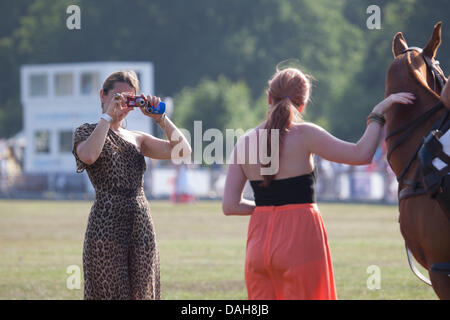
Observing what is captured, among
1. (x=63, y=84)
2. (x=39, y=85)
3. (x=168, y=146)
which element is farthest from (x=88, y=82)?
(x=168, y=146)

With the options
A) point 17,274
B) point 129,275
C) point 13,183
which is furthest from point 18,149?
point 129,275

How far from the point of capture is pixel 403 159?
5.87 metres

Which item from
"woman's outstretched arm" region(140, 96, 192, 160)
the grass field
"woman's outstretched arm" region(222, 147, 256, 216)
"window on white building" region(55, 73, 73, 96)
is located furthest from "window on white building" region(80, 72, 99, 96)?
"woman's outstretched arm" region(222, 147, 256, 216)

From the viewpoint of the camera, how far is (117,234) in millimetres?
6133

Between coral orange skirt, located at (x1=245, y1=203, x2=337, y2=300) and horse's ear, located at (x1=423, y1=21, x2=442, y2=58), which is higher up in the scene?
horse's ear, located at (x1=423, y1=21, x2=442, y2=58)

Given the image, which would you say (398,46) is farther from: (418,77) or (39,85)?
(39,85)

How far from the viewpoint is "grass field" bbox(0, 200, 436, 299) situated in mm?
11023

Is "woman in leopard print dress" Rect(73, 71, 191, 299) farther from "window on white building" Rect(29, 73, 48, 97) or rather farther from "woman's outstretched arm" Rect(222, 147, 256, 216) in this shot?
"window on white building" Rect(29, 73, 48, 97)

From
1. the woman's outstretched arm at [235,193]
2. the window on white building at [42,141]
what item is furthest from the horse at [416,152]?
the window on white building at [42,141]

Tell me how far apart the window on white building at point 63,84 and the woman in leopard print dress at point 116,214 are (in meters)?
46.9

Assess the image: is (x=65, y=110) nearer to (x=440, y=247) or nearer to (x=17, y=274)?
(x=17, y=274)

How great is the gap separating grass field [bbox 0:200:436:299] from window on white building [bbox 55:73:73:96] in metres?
24.8

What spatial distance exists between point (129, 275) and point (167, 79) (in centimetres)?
6515

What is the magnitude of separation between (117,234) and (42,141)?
46.9 metres
